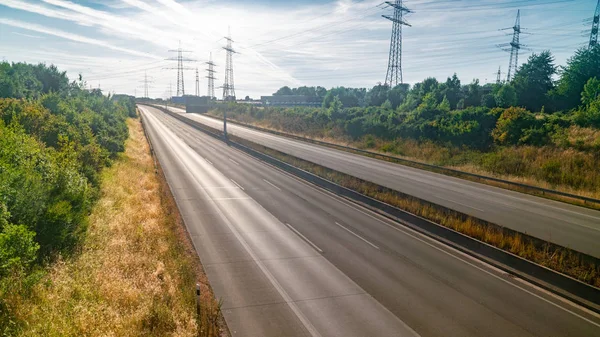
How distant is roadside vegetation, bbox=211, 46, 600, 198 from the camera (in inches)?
1309

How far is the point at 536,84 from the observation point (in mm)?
57719

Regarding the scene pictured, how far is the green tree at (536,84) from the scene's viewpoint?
57.2 metres

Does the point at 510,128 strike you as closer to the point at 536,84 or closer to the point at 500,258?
the point at 536,84

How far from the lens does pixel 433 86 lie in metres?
84.2

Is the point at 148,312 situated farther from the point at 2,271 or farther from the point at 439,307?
the point at 439,307

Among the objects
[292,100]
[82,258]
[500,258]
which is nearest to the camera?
[82,258]

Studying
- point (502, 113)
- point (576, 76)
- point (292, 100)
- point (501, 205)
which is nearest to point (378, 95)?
point (576, 76)

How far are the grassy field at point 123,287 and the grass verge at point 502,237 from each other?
40.3 feet

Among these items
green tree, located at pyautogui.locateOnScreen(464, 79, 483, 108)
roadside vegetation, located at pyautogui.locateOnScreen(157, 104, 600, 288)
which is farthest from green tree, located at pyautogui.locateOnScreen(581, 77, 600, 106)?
roadside vegetation, located at pyautogui.locateOnScreen(157, 104, 600, 288)

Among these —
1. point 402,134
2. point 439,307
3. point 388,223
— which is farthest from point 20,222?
point 402,134

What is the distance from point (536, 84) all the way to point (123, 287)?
211 ft

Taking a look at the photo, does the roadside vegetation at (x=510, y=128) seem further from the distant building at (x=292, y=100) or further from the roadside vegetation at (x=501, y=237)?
the distant building at (x=292, y=100)

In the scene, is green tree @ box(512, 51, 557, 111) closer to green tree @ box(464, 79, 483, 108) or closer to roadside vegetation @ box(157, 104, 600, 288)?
green tree @ box(464, 79, 483, 108)

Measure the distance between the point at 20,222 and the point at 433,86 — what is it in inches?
3306
